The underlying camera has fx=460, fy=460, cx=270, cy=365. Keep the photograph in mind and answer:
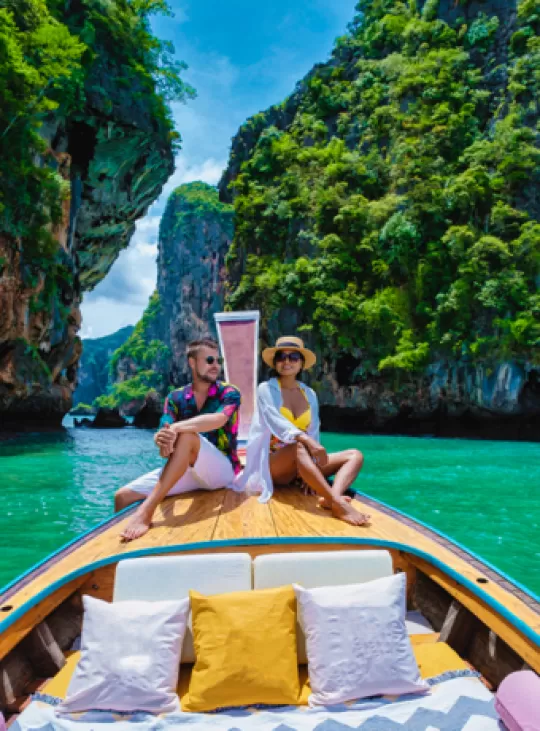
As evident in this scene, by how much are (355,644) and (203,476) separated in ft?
4.90

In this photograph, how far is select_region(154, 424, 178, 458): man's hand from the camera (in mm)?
2295

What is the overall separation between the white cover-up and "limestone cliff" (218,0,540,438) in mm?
14463

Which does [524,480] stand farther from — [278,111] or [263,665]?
[278,111]

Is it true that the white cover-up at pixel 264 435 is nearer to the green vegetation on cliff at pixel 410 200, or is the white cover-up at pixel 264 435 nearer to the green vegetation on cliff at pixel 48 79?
the green vegetation on cliff at pixel 48 79

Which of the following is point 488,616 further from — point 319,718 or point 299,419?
point 299,419

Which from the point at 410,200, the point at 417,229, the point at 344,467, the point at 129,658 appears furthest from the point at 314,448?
the point at 410,200

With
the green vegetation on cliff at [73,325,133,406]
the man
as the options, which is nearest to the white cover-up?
the man

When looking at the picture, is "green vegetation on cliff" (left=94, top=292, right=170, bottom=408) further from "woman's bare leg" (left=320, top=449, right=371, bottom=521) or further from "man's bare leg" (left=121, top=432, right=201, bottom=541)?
"man's bare leg" (left=121, top=432, right=201, bottom=541)

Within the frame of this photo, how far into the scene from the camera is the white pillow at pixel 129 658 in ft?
4.39

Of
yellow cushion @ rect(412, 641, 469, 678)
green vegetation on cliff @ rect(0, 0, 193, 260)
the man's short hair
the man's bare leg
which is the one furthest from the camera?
green vegetation on cliff @ rect(0, 0, 193, 260)

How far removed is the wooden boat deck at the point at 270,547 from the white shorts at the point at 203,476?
17 centimetres

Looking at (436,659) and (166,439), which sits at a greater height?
(166,439)

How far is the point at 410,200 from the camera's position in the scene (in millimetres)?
17750

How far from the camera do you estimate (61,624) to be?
1790mm
